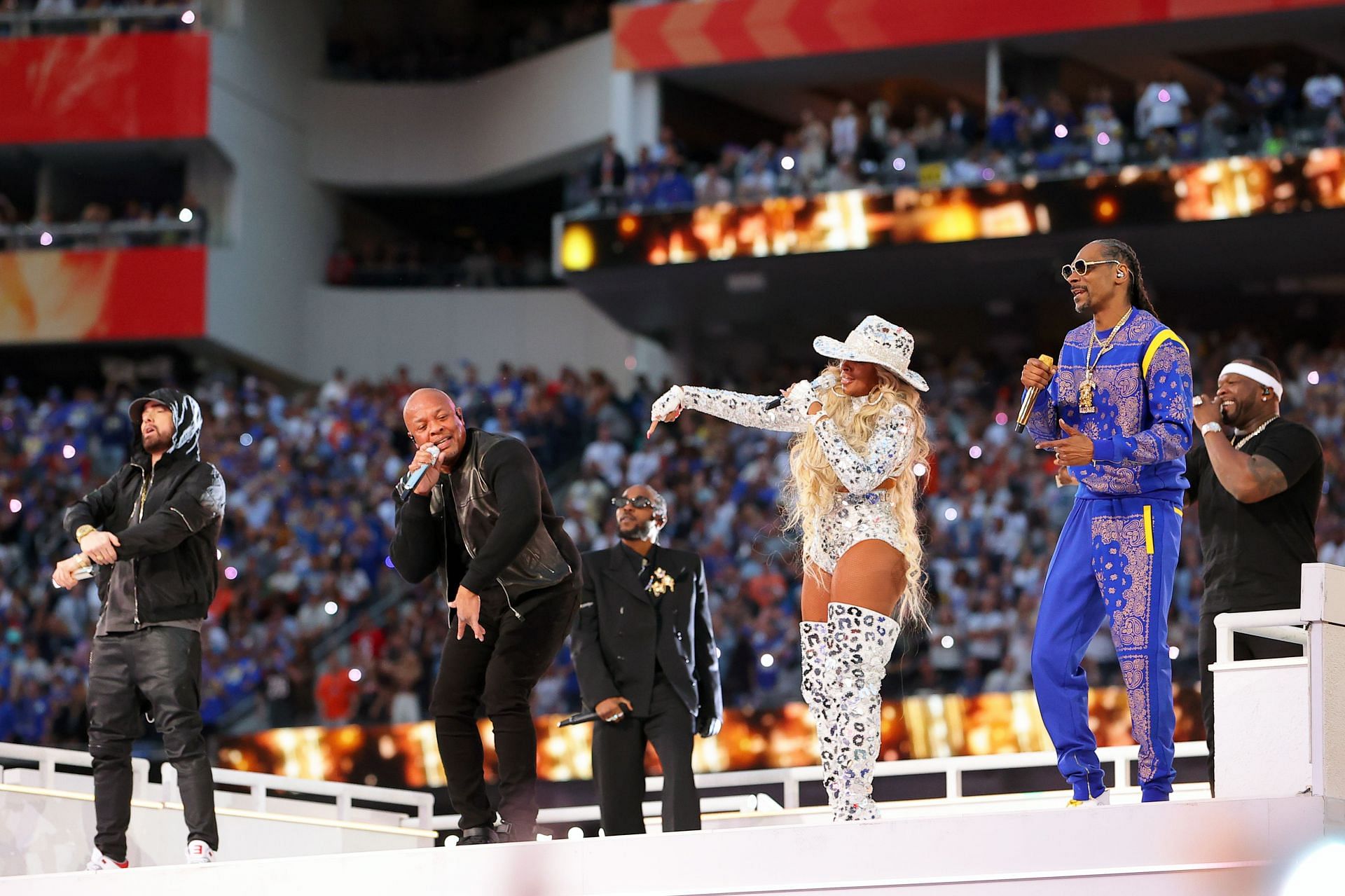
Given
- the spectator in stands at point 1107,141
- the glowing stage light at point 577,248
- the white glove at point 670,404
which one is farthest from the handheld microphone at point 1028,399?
the glowing stage light at point 577,248

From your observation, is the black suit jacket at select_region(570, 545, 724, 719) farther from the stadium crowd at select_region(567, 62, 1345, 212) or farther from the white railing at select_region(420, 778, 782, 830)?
the stadium crowd at select_region(567, 62, 1345, 212)

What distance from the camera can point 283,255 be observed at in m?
24.9

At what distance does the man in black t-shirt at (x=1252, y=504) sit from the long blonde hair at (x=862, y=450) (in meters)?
0.98

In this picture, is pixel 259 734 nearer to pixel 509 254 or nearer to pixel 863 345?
pixel 863 345

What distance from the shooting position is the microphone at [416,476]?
19.4ft

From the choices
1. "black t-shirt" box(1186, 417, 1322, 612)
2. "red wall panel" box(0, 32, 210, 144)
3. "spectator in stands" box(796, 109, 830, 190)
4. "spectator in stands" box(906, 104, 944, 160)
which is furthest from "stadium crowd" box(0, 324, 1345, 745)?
"black t-shirt" box(1186, 417, 1322, 612)

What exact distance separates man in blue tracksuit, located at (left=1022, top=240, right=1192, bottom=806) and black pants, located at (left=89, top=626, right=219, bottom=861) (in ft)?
9.52

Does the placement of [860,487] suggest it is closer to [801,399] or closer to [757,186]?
[801,399]

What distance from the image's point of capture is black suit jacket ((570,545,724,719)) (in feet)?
23.5

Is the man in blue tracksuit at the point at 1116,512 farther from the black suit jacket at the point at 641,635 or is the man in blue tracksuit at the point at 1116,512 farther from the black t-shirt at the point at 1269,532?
the black suit jacket at the point at 641,635

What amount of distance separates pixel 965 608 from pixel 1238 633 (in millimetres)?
7041

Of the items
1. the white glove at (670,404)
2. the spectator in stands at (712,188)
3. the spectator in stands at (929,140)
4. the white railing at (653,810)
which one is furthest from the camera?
the spectator in stands at (712,188)

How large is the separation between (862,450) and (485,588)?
4.76 ft

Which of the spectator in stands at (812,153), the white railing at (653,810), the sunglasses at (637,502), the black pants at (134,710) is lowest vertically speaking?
the white railing at (653,810)
